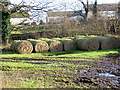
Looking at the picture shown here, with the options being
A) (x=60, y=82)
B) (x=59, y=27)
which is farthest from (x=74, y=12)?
(x=60, y=82)

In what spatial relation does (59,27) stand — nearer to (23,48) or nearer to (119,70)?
(23,48)

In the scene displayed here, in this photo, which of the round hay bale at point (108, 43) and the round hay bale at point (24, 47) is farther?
the round hay bale at point (108, 43)

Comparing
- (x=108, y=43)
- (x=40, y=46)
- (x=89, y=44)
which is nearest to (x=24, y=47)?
(x=40, y=46)

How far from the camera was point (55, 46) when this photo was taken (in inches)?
617

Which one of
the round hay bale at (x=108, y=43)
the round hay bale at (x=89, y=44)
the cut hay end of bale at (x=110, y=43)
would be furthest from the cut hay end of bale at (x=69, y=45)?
the cut hay end of bale at (x=110, y=43)

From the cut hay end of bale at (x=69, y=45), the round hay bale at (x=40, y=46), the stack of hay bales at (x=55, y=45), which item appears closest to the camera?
the round hay bale at (x=40, y=46)

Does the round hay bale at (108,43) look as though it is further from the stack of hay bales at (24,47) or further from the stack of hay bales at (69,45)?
the stack of hay bales at (24,47)

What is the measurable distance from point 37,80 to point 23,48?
8.24 m

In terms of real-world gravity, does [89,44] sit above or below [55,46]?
above

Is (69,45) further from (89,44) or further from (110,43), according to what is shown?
(110,43)

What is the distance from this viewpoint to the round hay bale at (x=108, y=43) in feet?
51.4

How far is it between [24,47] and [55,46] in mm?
2536

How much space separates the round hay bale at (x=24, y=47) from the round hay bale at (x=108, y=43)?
222 inches

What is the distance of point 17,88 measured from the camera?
5.55 meters
